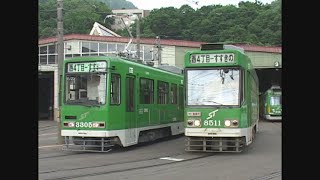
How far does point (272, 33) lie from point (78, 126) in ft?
129

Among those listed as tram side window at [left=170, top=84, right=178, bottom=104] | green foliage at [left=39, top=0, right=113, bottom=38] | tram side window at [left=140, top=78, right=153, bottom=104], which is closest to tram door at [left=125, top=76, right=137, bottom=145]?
tram side window at [left=140, top=78, right=153, bottom=104]

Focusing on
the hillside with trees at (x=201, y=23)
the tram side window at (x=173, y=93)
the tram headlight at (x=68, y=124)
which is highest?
the hillside with trees at (x=201, y=23)

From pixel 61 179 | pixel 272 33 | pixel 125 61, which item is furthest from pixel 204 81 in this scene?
pixel 272 33

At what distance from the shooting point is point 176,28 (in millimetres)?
54906

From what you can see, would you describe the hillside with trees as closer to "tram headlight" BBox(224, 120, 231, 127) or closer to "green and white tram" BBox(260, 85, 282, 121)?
"green and white tram" BBox(260, 85, 282, 121)

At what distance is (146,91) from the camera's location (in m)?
19.0

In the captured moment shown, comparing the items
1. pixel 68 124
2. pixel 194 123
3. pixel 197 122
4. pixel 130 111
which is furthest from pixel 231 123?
pixel 68 124

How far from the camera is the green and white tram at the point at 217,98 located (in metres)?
15.2

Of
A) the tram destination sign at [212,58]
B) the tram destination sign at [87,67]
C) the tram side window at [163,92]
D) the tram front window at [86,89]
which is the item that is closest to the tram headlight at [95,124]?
the tram front window at [86,89]

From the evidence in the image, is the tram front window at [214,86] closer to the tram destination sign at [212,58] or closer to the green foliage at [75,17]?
the tram destination sign at [212,58]

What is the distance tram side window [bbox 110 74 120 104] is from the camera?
637 inches

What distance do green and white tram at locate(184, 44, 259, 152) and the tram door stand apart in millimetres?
2511

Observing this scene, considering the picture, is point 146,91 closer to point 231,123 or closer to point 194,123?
point 194,123
